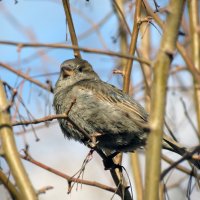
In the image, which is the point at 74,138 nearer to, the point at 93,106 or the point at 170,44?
the point at 93,106

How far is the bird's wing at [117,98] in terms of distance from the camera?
200 inches

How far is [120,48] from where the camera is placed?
5711 mm

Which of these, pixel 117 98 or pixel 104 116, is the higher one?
pixel 117 98

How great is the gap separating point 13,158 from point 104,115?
274 cm

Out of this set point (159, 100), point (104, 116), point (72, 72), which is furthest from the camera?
point (72, 72)

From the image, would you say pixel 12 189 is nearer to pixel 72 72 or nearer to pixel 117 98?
pixel 117 98

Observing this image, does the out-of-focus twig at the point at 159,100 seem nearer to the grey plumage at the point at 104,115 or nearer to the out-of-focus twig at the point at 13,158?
the out-of-focus twig at the point at 13,158

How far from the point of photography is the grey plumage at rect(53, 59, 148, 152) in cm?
491

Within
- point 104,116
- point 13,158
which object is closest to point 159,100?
point 13,158

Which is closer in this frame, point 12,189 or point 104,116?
point 12,189

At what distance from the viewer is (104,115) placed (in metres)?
5.00

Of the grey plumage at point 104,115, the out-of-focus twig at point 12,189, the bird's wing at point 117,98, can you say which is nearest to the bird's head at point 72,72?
the grey plumage at point 104,115

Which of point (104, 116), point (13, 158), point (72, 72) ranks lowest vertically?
point (13, 158)

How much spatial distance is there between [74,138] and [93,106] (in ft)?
1.20
